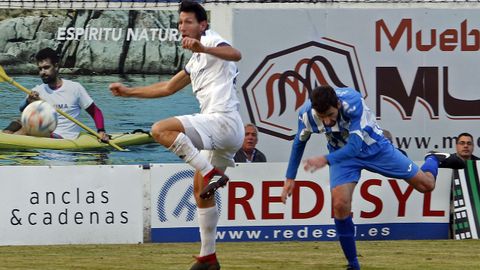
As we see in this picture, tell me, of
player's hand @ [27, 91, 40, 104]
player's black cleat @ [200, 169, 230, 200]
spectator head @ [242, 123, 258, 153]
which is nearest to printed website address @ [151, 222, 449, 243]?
spectator head @ [242, 123, 258, 153]

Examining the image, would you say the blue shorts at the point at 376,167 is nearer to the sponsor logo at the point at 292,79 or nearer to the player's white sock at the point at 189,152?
the player's white sock at the point at 189,152

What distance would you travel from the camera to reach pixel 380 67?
18344 millimetres

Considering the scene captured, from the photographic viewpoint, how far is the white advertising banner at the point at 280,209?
16.1 meters

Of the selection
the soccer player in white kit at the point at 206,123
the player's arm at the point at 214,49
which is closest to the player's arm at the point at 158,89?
the soccer player in white kit at the point at 206,123

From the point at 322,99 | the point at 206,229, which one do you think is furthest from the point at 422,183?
the point at 206,229

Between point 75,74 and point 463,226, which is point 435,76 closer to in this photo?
point 463,226

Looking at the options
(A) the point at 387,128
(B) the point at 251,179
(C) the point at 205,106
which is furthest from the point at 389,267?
(A) the point at 387,128

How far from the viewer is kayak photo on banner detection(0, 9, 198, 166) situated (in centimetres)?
1764

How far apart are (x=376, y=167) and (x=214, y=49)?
256 cm

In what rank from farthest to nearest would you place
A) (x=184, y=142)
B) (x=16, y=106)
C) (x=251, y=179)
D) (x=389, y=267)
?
(x=16, y=106) < (x=251, y=179) < (x=389, y=267) < (x=184, y=142)

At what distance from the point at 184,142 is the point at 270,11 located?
807 centimetres

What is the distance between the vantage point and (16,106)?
693 inches

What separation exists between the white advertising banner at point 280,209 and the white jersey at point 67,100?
208 centimetres

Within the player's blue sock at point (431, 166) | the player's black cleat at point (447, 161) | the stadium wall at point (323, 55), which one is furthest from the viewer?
the stadium wall at point (323, 55)
